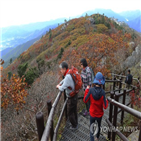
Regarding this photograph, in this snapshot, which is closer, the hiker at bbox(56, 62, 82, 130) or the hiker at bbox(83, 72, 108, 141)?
the hiker at bbox(83, 72, 108, 141)

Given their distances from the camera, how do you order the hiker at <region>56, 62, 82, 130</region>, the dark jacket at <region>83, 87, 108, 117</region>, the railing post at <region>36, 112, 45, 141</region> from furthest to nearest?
the hiker at <region>56, 62, 82, 130</region>, the dark jacket at <region>83, 87, 108, 117</region>, the railing post at <region>36, 112, 45, 141</region>

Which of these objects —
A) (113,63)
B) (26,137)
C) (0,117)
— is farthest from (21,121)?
(113,63)

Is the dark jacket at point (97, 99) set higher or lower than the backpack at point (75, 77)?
lower

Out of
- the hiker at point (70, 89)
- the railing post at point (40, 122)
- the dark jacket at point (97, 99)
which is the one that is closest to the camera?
the railing post at point (40, 122)

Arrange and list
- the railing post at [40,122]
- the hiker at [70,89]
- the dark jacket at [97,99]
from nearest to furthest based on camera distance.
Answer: the railing post at [40,122], the dark jacket at [97,99], the hiker at [70,89]

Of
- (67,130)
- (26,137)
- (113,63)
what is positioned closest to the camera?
(67,130)

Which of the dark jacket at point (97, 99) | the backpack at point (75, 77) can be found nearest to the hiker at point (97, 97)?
the dark jacket at point (97, 99)

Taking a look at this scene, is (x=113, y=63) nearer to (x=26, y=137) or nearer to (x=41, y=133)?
(x=26, y=137)

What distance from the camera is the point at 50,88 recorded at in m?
9.49

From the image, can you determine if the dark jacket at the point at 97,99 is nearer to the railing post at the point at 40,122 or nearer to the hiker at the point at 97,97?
the hiker at the point at 97,97

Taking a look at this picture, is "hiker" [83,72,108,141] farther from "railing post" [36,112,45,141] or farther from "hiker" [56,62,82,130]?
"railing post" [36,112,45,141]

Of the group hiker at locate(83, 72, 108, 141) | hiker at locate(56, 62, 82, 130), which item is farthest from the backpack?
hiker at locate(83, 72, 108, 141)

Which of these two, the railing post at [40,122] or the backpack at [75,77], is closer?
the railing post at [40,122]

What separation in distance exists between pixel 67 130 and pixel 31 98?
18.8 feet
